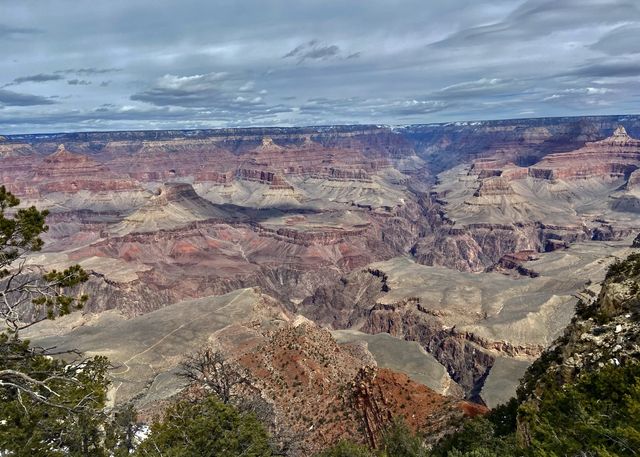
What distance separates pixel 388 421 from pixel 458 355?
79352mm

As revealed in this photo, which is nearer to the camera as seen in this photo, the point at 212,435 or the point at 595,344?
the point at 595,344

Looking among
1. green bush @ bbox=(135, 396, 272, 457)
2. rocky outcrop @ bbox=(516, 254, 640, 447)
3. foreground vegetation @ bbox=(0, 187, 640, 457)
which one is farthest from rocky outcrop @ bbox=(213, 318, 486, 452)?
green bush @ bbox=(135, 396, 272, 457)

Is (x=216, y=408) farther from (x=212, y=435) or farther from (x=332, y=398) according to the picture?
(x=332, y=398)

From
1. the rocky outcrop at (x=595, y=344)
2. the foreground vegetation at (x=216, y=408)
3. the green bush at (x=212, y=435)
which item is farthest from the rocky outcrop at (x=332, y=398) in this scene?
the green bush at (x=212, y=435)

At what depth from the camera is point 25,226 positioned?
62.9ft

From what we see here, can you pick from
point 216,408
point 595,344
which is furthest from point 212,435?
point 595,344

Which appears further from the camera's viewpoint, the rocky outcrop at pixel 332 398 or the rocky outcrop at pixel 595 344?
the rocky outcrop at pixel 332 398

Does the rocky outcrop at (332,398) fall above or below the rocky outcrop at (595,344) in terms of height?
below

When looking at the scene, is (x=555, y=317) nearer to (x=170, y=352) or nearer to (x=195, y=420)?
(x=170, y=352)

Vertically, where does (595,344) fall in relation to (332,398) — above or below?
above

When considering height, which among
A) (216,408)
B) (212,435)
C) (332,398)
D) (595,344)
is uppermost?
(595,344)

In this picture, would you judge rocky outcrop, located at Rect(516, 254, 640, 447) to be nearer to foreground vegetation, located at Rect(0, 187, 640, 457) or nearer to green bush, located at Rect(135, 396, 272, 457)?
foreground vegetation, located at Rect(0, 187, 640, 457)

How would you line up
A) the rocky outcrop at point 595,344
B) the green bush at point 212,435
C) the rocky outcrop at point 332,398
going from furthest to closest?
the rocky outcrop at point 332,398, the green bush at point 212,435, the rocky outcrop at point 595,344

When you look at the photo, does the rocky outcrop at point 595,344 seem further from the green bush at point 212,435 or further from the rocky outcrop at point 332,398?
the green bush at point 212,435
